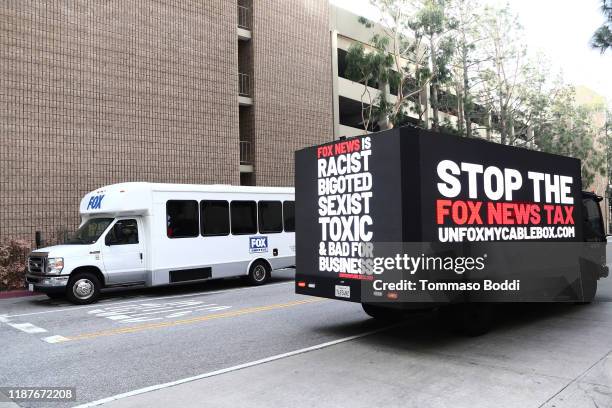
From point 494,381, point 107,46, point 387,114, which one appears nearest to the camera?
point 494,381

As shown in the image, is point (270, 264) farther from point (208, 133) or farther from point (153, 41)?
point (153, 41)

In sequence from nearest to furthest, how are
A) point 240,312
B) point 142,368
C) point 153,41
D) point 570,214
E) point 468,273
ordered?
point 142,368
point 468,273
point 570,214
point 240,312
point 153,41

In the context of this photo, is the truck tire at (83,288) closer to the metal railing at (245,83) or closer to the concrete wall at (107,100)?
the concrete wall at (107,100)

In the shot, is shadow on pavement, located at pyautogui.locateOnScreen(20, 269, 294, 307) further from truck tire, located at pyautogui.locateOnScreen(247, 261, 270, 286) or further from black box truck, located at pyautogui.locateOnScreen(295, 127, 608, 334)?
black box truck, located at pyautogui.locateOnScreen(295, 127, 608, 334)

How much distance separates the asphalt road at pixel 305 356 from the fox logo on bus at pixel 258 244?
4.00 metres

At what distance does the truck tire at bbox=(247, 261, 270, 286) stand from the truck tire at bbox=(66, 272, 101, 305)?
4335 millimetres

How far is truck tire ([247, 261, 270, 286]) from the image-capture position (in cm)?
1489

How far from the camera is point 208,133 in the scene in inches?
829

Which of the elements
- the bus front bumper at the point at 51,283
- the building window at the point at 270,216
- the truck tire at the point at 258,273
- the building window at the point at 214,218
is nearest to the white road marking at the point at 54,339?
the bus front bumper at the point at 51,283

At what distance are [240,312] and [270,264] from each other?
5015 mm

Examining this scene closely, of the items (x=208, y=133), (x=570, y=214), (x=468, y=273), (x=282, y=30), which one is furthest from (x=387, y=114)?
(x=468, y=273)

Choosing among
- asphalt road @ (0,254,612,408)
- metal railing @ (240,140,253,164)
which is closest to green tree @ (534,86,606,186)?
metal railing @ (240,140,253,164)

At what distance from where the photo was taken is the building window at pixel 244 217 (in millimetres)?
14625

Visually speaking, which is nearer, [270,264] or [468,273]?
[468,273]
